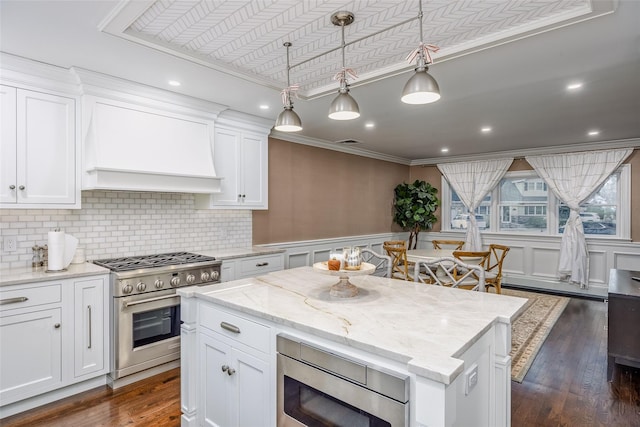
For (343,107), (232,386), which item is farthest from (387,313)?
(343,107)

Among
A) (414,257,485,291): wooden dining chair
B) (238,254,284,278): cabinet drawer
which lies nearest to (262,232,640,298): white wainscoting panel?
(238,254,284,278): cabinet drawer

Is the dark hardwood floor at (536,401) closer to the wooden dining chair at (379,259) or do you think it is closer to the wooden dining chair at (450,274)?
the wooden dining chair at (450,274)

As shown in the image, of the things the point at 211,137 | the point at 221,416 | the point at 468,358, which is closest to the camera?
the point at 468,358

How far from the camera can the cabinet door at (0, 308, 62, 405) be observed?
2367mm

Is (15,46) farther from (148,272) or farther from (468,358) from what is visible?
(468,358)

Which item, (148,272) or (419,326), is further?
(148,272)

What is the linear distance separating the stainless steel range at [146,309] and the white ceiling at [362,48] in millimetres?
1591

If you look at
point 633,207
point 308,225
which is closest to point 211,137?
point 308,225

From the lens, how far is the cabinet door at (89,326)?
105 inches

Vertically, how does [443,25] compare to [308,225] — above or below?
above

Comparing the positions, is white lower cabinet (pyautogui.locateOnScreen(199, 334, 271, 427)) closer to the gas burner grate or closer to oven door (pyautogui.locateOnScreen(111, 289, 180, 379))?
oven door (pyautogui.locateOnScreen(111, 289, 180, 379))

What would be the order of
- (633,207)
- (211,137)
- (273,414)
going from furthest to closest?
1. (633,207)
2. (211,137)
3. (273,414)

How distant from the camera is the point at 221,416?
1931 mm

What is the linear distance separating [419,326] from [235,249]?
10.0 feet
